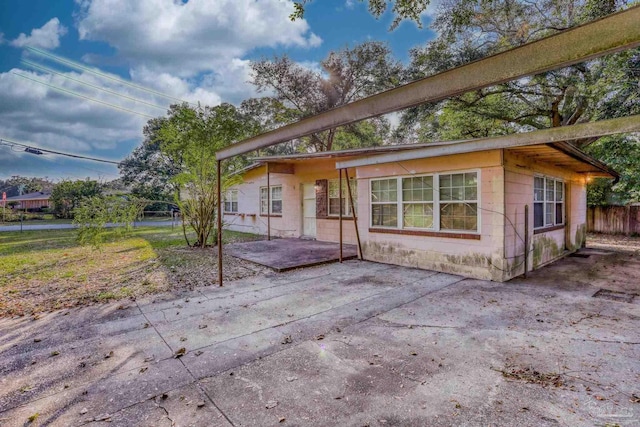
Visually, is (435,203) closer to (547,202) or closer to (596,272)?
(547,202)

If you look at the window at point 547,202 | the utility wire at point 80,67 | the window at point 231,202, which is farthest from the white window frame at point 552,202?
the utility wire at point 80,67

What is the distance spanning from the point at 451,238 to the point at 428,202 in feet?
2.95

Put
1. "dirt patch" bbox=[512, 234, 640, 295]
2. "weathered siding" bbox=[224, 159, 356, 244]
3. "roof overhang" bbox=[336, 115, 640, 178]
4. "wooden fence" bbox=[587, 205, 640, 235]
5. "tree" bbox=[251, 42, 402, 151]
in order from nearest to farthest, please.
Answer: "roof overhang" bbox=[336, 115, 640, 178] → "dirt patch" bbox=[512, 234, 640, 295] → "weathered siding" bbox=[224, 159, 356, 244] → "wooden fence" bbox=[587, 205, 640, 235] → "tree" bbox=[251, 42, 402, 151]

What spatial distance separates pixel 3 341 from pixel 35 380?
4.53ft

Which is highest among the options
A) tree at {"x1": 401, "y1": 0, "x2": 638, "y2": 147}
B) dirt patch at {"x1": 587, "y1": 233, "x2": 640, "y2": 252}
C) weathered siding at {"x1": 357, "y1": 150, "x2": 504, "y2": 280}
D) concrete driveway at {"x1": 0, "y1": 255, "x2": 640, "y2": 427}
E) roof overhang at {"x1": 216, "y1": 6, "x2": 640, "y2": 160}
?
tree at {"x1": 401, "y1": 0, "x2": 638, "y2": 147}

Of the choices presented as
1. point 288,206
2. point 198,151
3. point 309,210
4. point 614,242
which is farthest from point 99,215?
point 614,242

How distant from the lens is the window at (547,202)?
7.02 m

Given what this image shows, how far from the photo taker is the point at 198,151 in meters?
9.42

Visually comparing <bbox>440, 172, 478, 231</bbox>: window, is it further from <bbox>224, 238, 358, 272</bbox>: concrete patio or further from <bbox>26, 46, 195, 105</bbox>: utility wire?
<bbox>26, 46, 195, 105</bbox>: utility wire

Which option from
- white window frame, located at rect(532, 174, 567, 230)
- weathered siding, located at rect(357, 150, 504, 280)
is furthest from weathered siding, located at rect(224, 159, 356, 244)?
white window frame, located at rect(532, 174, 567, 230)

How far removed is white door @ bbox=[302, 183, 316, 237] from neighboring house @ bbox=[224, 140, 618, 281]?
257 cm

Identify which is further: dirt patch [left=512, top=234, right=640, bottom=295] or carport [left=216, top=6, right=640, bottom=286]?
dirt patch [left=512, top=234, right=640, bottom=295]

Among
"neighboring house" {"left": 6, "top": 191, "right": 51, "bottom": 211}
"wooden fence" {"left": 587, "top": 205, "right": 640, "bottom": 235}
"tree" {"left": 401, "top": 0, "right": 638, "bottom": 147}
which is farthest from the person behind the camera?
"neighboring house" {"left": 6, "top": 191, "right": 51, "bottom": 211}

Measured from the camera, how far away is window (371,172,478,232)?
618 cm
